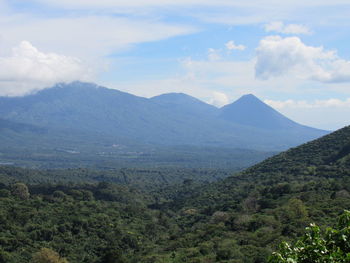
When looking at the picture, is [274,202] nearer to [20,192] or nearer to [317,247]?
[20,192]

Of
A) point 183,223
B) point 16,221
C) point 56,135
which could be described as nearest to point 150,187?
point 183,223

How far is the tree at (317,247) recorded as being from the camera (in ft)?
16.7

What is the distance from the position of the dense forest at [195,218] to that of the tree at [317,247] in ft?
44.9

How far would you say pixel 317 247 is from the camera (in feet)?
16.9

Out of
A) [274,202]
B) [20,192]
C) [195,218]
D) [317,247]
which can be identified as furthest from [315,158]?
[317,247]

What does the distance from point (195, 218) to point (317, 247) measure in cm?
3131

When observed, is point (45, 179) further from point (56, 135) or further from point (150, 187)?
point (56, 135)

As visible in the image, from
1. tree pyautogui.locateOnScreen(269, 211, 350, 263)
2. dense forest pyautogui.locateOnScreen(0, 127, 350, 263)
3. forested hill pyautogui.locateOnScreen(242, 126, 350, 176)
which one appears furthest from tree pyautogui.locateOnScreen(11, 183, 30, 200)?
tree pyautogui.locateOnScreen(269, 211, 350, 263)

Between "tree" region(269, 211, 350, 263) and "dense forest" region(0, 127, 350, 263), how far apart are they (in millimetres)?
13677

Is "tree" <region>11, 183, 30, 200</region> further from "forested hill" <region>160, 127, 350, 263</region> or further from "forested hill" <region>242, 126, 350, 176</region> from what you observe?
"forested hill" <region>242, 126, 350, 176</region>

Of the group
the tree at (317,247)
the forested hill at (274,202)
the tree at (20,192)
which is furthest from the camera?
the tree at (20,192)

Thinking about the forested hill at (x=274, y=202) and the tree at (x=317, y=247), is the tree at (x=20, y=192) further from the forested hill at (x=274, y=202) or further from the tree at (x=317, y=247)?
the tree at (x=317, y=247)

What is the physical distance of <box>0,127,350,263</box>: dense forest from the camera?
2272 centimetres

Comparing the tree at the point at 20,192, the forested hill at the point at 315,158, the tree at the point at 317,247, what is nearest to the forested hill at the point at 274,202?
the forested hill at the point at 315,158
